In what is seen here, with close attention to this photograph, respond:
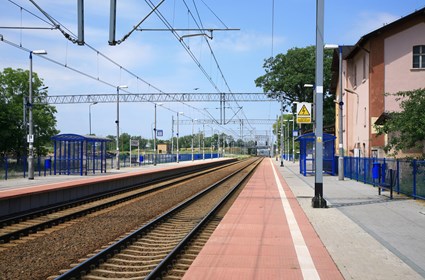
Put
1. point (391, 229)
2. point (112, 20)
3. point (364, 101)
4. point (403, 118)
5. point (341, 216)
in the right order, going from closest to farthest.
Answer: point (391, 229) → point (341, 216) → point (112, 20) → point (403, 118) → point (364, 101)

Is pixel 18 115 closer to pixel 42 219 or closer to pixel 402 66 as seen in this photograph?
pixel 402 66

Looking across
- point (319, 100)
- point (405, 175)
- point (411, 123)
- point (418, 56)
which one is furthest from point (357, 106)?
point (319, 100)

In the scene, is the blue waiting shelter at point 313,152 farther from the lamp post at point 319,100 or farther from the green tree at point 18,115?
the green tree at point 18,115

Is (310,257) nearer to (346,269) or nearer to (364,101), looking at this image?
(346,269)

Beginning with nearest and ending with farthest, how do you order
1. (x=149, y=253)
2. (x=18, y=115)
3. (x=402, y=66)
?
1. (x=149, y=253)
2. (x=402, y=66)
3. (x=18, y=115)

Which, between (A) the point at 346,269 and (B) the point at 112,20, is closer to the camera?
(A) the point at 346,269

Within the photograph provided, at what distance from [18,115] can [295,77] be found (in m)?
33.9

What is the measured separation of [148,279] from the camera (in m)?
6.85

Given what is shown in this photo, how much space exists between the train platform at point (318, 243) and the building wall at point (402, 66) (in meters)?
18.1

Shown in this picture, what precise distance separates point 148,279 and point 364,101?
3158 centimetres

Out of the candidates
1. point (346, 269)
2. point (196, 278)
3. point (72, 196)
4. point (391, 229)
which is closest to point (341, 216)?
point (391, 229)

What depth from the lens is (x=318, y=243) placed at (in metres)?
9.45

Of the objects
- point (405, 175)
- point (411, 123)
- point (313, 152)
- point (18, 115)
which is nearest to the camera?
point (405, 175)

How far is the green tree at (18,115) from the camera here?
171 feet
